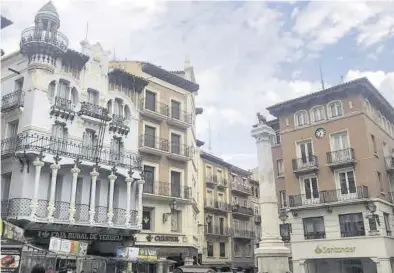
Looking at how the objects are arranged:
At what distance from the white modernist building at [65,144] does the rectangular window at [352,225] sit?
601 inches

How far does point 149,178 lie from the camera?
3072 cm

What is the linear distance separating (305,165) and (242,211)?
2126cm

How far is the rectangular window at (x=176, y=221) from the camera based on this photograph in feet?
103

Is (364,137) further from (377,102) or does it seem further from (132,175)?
(132,175)

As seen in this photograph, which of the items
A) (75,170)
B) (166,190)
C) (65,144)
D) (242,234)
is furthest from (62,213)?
(242,234)

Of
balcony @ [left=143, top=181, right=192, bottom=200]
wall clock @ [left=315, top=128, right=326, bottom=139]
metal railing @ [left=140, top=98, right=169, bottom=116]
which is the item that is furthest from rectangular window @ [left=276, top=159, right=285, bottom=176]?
metal railing @ [left=140, top=98, right=169, bottom=116]

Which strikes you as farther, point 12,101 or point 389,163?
point 389,163

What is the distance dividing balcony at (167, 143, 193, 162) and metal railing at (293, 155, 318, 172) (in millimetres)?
8775

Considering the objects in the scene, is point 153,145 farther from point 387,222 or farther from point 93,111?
point 387,222

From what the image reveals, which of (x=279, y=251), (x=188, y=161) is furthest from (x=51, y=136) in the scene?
(x=279, y=251)

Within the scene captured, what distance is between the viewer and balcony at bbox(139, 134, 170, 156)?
30455 mm

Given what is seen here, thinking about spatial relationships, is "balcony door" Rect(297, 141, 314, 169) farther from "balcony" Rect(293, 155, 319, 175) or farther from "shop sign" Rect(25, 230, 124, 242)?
"shop sign" Rect(25, 230, 124, 242)

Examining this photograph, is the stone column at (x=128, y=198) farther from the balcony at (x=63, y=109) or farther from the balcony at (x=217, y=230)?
the balcony at (x=217, y=230)

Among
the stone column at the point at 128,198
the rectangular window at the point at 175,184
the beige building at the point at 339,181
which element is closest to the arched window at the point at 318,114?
the beige building at the point at 339,181
